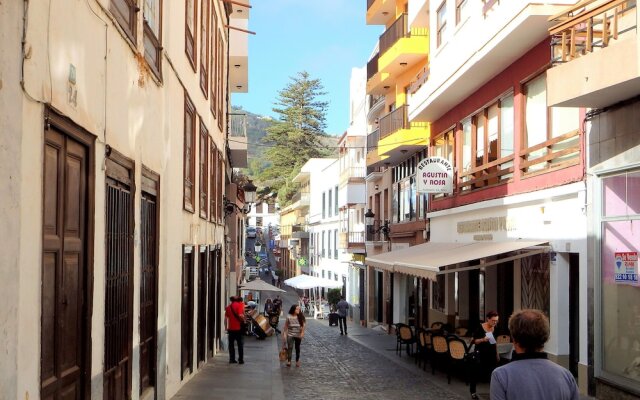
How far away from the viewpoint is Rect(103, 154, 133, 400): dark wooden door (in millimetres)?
7953

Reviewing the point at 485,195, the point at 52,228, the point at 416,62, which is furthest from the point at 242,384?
the point at 416,62

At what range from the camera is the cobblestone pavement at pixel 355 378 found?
14.9 metres

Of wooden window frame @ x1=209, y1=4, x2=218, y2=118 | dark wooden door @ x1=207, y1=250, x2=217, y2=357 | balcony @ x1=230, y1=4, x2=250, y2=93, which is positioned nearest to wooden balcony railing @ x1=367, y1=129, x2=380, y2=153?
balcony @ x1=230, y1=4, x2=250, y2=93

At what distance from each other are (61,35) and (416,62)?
23521mm

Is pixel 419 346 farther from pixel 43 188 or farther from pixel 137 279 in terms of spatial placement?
pixel 43 188

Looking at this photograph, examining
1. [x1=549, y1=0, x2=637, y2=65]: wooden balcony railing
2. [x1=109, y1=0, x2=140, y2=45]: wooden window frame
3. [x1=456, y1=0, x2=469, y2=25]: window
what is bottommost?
[x1=109, y1=0, x2=140, y2=45]: wooden window frame

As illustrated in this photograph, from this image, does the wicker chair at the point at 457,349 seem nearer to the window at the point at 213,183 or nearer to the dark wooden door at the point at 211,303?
the dark wooden door at the point at 211,303

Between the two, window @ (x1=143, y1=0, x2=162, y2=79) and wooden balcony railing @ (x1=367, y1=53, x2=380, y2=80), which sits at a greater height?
wooden balcony railing @ (x1=367, y1=53, x2=380, y2=80)

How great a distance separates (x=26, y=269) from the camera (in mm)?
5062

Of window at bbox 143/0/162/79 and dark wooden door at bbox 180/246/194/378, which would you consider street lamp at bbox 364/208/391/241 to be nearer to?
dark wooden door at bbox 180/246/194/378

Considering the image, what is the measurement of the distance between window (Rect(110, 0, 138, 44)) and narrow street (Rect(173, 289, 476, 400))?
6.44 metres

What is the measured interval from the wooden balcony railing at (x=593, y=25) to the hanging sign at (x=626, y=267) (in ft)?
10.2

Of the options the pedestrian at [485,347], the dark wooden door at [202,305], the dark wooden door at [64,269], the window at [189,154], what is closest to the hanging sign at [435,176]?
the dark wooden door at [202,305]

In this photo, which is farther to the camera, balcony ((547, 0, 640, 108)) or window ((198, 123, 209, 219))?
window ((198, 123, 209, 219))
